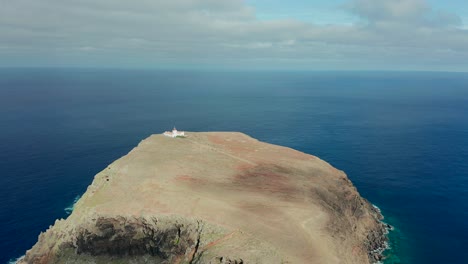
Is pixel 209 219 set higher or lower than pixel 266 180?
lower

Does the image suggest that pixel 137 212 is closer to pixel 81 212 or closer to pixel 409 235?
pixel 81 212

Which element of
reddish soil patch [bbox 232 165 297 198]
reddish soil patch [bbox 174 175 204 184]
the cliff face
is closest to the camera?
the cliff face

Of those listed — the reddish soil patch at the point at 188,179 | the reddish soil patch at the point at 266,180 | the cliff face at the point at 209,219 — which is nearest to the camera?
the cliff face at the point at 209,219

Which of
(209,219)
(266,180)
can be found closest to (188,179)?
(209,219)

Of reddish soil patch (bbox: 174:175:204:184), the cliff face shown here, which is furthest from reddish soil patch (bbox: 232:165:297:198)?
reddish soil patch (bbox: 174:175:204:184)

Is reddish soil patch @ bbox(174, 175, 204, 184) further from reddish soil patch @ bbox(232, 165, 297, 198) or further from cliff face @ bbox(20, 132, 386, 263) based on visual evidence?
reddish soil patch @ bbox(232, 165, 297, 198)

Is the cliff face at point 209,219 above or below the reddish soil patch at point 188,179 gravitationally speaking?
below

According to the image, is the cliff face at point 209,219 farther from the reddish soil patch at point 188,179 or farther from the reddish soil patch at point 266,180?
the reddish soil patch at point 266,180

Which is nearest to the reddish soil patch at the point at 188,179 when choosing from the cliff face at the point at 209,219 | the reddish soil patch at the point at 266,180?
the cliff face at the point at 209,219

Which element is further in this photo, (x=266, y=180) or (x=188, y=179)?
(x=266, y=180)

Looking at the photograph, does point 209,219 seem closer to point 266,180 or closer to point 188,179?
point 188,179
